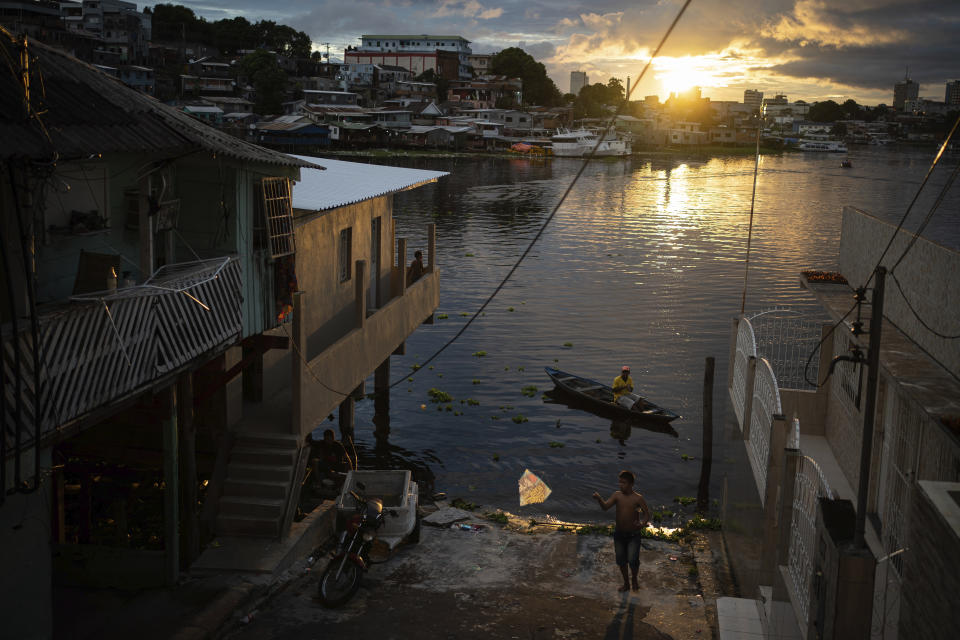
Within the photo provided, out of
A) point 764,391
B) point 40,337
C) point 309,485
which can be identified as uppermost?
point 40,337

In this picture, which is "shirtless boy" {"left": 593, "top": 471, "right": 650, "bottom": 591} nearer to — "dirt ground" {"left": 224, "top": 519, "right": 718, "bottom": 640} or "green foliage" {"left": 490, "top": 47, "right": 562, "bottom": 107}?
"dirt ground" {"left": 224, "top": 519, "right": 718, "bottom": 640}

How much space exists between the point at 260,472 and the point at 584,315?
2855 centimetres

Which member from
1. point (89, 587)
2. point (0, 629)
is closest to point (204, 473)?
point (89, 587)

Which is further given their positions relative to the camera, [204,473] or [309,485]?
[309,485]

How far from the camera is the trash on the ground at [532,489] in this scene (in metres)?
22.1

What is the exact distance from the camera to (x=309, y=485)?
20.9m

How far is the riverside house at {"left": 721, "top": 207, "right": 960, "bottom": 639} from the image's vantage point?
709 cm

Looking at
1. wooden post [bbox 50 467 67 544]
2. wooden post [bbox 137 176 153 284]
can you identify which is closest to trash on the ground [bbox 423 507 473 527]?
wooden post [bbox 50 467 67 544]

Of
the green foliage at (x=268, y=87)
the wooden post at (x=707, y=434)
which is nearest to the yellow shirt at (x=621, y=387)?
the wooden post at (x=707, y=434)

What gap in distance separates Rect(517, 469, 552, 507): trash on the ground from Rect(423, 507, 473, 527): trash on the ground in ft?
13.7

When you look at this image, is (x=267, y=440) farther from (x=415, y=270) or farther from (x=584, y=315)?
(x=584, y=315)

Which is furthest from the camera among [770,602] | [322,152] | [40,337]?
[322,152]

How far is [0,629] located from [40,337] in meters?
3.22

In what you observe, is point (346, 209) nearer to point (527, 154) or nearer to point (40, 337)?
point (40, 337)
